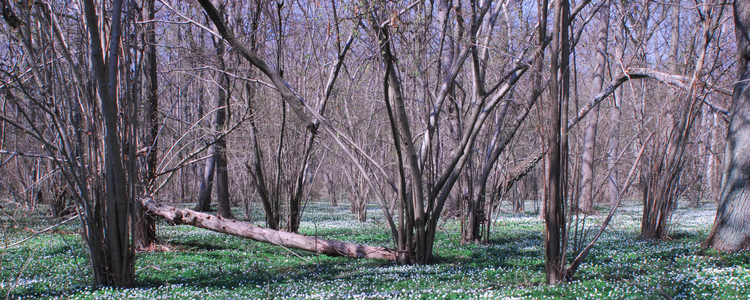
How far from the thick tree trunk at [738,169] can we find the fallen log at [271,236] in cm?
481

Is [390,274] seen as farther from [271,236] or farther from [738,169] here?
[738,169]

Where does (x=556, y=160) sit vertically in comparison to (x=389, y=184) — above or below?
above

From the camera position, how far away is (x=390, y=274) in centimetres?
621

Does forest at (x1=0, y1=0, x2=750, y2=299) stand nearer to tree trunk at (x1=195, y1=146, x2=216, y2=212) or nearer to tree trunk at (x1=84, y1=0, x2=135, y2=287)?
tree trunk at (x1=84, y1=0, x2=135, y2=287)

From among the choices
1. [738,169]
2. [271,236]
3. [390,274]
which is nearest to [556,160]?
[390,274]

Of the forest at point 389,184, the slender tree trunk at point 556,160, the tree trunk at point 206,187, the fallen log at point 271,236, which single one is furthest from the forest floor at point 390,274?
the tree trunk at point 206,187

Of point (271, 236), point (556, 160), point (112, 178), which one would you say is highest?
point (556, 160)

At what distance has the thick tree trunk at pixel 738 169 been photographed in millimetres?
6492

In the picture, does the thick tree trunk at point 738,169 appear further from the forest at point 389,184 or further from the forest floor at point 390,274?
the forest floor at point 390,274

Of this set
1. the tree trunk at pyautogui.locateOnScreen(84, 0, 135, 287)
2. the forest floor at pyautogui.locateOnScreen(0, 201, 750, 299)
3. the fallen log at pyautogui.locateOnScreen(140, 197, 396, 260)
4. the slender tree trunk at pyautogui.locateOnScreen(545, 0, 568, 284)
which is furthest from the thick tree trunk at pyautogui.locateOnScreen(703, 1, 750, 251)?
the tree trunk at pyautogui.locateOnScreen(84, 0, 135, 287)

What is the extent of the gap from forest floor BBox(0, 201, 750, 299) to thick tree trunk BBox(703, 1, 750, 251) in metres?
Result: 0.38

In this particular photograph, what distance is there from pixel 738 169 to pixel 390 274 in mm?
5166

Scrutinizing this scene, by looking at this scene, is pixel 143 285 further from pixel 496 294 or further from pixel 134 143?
pixel 496 294

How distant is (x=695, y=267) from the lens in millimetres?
5645
